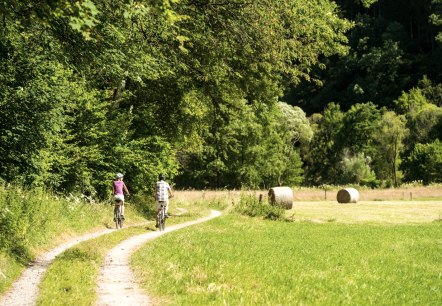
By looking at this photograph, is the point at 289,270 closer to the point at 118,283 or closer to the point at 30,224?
the point at 118,283

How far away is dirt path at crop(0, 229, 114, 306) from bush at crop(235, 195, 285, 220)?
61.5 feet

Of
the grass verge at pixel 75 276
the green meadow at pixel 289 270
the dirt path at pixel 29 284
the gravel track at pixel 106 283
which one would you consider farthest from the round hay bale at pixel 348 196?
the dirt path at pixel 29 284

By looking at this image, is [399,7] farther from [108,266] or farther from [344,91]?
[108,266]

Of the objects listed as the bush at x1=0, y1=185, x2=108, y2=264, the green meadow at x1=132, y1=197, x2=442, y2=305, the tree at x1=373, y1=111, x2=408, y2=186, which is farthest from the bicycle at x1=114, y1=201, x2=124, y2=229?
the tree at x1=373, y1=111, x2=408, y2=186

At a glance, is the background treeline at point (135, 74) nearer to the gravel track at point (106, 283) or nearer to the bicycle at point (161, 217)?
the bicycle at point (161, 217)

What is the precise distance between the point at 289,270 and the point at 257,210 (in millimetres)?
20067

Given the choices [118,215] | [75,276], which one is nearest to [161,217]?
[118,215]

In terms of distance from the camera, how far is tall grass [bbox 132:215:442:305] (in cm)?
911

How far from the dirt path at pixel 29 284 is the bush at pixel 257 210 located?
1874cm

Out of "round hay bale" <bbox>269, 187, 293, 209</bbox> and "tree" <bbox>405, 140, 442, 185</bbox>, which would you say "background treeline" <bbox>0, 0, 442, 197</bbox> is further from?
"tree" <bbox>405, 140, 442, 185</bbox>

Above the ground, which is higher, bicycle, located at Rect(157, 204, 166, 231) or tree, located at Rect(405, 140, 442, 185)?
tree, located at Rect(405, 140, 442, 185)

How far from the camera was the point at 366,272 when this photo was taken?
12.4 meters

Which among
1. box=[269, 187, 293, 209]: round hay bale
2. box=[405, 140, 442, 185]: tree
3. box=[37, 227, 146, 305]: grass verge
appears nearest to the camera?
box=[37, 227, 146, 305]: grass verge

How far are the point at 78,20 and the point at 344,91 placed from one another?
368 feet
